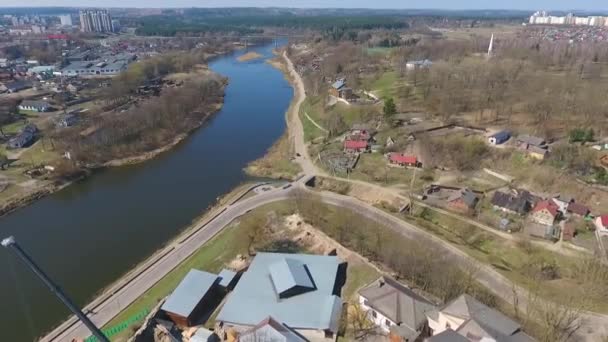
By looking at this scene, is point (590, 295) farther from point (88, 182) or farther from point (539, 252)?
point (88, 182)

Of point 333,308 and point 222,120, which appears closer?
point 333,308

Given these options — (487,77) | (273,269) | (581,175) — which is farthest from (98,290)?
(487,77)

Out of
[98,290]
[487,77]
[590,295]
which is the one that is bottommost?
[98,290]

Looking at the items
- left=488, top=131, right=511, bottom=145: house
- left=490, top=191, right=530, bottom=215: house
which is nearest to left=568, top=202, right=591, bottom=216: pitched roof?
left=490, top=191, right=530, bottom=215: house

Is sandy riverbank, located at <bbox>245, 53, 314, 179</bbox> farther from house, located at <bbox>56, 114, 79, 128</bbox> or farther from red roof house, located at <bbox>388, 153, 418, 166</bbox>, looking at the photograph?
house, located at <bbox>56, 114, 79, 128</bbox>

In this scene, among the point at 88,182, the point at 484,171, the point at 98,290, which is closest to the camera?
the point at 98,290

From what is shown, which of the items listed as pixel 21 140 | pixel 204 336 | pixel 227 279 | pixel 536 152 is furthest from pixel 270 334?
pixel 21 140
